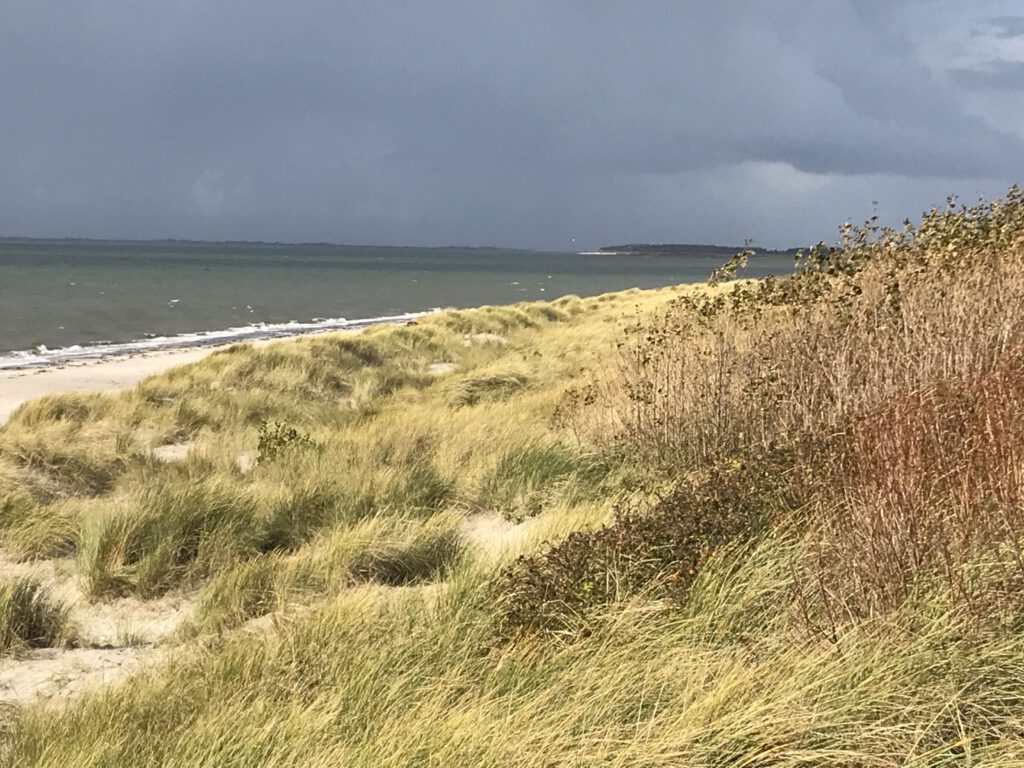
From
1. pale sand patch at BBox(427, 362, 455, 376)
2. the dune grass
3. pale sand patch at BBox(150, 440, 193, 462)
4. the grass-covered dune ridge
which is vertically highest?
the grass-covered dune ridge

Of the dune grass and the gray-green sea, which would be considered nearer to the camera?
the dune grass

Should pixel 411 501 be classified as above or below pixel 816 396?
below

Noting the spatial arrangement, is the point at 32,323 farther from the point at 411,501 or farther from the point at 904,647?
the point at 904,647

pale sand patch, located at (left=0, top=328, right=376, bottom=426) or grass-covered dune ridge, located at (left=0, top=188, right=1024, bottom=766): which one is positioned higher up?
grass-covered dune ridge, located at (left=0, top=188, right=1024, bottom=766)

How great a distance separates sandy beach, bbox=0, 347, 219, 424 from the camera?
15297 millimetres

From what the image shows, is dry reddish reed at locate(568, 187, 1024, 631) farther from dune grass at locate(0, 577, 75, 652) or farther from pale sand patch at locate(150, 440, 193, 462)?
pale sand patch at locate(150, 440, 193, 462)

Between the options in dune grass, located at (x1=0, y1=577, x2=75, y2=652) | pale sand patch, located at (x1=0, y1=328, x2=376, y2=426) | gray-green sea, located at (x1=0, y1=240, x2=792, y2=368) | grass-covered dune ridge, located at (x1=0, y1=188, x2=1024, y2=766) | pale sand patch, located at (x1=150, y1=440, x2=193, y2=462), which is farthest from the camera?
gray-green sea, located at (x1=0, y1=240, x2=792, y2=368)

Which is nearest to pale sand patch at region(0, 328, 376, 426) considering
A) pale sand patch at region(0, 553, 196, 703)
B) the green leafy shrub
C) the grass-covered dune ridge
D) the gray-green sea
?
the gray-green sea

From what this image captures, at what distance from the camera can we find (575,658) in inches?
125

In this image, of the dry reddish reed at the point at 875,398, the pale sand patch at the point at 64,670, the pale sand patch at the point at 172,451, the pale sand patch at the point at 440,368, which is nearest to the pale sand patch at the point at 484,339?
the pale sand patch at the point at 440,368

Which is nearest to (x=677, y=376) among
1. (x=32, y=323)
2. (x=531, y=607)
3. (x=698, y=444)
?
(x=698, y=444)

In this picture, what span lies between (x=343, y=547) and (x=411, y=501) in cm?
133

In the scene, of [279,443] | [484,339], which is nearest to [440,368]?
[484,339]

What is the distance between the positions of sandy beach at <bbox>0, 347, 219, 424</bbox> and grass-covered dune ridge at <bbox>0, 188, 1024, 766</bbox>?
8.23 metres
